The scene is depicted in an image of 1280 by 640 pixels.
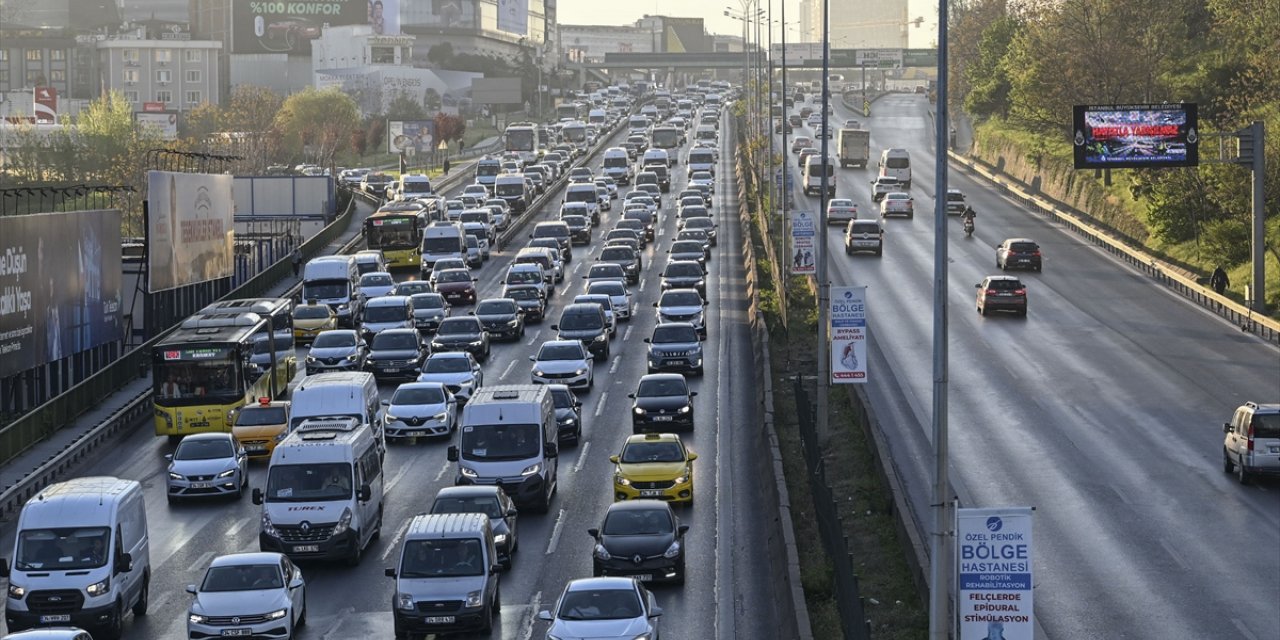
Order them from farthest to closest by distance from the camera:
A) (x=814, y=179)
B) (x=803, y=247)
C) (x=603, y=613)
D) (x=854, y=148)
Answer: (x=854, y=148) → (x=814, y=179) → (x=803, y=247) → (x=603, y=613)

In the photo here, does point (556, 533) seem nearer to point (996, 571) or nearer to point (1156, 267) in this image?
point (996, 571)

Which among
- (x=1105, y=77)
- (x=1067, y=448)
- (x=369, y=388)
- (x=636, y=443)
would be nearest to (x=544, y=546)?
(x=636, y=443)

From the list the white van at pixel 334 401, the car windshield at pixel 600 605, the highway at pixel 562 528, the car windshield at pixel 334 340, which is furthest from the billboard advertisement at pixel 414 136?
the car windshield at pixel 600 605

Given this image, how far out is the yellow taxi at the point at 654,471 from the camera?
110ft

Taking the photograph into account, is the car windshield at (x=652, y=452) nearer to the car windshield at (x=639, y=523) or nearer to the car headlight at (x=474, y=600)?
the car windshield at (x=639, y=523)

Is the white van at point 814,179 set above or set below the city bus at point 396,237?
above

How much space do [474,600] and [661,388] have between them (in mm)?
17709

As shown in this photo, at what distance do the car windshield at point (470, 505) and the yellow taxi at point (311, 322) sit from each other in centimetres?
2866

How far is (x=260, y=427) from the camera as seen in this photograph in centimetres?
3953

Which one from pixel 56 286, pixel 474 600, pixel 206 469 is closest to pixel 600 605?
pixel 474 600

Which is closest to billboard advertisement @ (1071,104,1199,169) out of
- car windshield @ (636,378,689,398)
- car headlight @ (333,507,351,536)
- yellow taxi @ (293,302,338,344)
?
car windshield @ (636,378,689,398)

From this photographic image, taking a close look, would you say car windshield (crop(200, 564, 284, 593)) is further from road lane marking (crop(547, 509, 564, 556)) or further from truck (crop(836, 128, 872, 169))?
truck (crop(836, 128, 872, 169))

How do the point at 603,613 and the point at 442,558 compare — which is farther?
the point at 442,558

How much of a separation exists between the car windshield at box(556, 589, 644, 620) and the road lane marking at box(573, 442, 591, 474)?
15224mm
